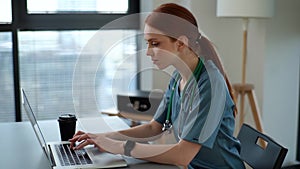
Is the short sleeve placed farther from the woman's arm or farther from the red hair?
the woman's arm

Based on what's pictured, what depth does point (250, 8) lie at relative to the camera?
269 centimetres

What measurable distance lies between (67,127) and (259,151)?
2.50ft

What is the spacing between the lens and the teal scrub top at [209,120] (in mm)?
1450

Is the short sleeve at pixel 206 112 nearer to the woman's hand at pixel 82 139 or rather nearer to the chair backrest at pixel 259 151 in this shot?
the chair backrest at pixel 259 151

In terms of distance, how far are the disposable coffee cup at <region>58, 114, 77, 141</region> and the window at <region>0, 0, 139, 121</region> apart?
47.4 inches

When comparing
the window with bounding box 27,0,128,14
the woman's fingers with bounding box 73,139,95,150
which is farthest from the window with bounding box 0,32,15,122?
the woman's fingers with bounding box 73,139,95,150

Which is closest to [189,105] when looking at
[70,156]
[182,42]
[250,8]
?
[182,42]

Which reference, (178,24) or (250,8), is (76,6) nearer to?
(250,8)

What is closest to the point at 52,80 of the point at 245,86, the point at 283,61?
the point at 245,86

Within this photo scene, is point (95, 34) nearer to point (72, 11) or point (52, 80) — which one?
point (72, 11)

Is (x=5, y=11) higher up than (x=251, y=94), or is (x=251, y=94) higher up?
(x=5, y=11)

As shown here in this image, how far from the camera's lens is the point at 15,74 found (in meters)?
3.02

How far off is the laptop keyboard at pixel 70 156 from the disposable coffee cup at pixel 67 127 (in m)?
0.09

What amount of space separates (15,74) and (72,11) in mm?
622
